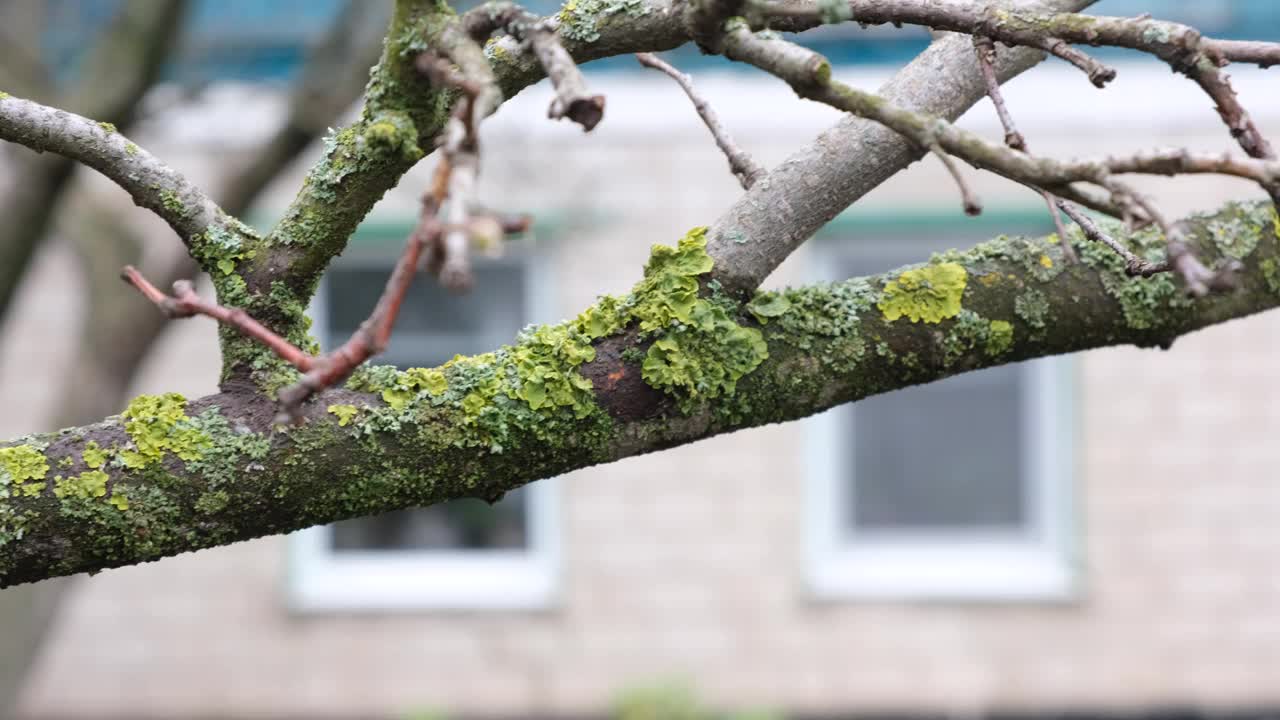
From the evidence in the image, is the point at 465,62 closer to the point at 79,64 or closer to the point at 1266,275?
the point at 1266,275

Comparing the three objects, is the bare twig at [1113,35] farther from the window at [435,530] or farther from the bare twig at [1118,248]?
the window at [435,530]

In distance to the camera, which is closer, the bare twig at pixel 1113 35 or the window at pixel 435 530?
the bare twig at pixel 1113 35

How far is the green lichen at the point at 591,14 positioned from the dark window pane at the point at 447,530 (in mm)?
4393

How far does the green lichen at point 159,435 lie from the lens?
46.8 inches

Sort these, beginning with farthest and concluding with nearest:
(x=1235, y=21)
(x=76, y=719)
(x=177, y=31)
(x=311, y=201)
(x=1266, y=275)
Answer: (x=76, y=719)
(x=1235, y=21)
(x=177, y=31)
(x=1266, y=275)
(x=311, y=201)

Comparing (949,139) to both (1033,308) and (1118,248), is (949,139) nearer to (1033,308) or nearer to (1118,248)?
(1118,248)

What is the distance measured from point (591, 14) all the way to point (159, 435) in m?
0.61

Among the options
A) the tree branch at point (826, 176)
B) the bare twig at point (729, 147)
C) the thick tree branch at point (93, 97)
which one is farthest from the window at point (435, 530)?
the tree branch at point (826, 176)

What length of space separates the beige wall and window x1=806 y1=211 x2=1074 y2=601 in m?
0.12

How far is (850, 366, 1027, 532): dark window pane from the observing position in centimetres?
546

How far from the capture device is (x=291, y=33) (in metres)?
5.23

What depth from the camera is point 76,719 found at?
5.34 meters

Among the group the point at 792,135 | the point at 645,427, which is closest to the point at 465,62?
the point at 645,427

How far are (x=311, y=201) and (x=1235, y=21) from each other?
15.8ft
